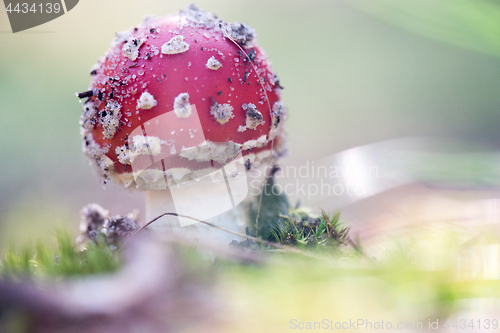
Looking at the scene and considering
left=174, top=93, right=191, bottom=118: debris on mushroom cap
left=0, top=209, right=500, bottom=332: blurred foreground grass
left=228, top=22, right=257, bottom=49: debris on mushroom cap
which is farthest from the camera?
left=228, top=22, right=257, bottom=49: debris on mushroom cap

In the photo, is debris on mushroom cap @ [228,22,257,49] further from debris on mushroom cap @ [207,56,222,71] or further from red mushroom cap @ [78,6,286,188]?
debris on mushroom cap @ [207,56,222,71]

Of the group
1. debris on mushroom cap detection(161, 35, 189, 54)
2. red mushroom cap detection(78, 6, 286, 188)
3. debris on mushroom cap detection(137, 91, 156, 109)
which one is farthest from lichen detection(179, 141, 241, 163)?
debris on mushroom cap detection(161, 35, 189, 54)

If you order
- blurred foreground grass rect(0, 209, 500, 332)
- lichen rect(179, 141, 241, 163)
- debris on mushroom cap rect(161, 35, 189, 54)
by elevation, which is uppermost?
debris on mushroom cap rect(161, 35, 189, 54)

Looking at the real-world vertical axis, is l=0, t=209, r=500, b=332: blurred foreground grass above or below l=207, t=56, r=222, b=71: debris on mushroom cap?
below

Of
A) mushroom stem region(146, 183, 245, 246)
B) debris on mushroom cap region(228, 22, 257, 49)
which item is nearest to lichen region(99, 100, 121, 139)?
mushroom stem region(146, 183, 245, 246)

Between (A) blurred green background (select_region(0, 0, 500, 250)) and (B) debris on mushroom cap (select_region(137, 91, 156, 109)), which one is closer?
(B) debris on mushroom cap (select_region(137, 91, 156, 109))

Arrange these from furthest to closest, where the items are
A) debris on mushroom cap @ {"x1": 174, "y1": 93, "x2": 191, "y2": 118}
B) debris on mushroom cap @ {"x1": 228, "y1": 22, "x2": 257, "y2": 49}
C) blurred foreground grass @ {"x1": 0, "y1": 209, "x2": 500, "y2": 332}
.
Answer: debris on mushroom cap @ {"x1": 228, "y1": 22, "x2": 257, "y2": 49}
debris on mushroom cap @ {"x1": 174, "y1": 93, "x2": 191, "y2": 118}
blurred foreground grass @ {"x1": 0, "y1": 209, "x2": 500, "y2": 332}

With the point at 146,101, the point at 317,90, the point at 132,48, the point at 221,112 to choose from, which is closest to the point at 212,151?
the point at 221,112
